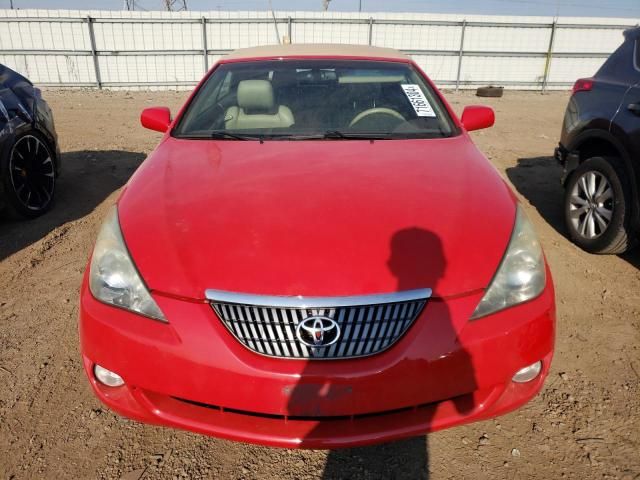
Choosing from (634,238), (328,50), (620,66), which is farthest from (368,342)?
(620,66)

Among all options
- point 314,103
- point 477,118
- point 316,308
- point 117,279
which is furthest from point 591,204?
point 117,279

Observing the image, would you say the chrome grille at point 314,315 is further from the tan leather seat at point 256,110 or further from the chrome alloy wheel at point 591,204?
the chrome alloy wheel at point 591,204

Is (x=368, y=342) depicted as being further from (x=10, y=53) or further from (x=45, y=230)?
(x=10, y=53)

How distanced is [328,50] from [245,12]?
12099 mm

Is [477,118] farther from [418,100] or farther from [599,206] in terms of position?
[599,206]

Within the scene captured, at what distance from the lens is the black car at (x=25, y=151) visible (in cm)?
404

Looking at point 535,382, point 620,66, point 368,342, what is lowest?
point 535,382

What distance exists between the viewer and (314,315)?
154 centimetres

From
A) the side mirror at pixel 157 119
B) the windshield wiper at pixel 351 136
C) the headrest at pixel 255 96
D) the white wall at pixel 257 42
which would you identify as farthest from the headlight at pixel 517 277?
the white wall at pixel 257 42

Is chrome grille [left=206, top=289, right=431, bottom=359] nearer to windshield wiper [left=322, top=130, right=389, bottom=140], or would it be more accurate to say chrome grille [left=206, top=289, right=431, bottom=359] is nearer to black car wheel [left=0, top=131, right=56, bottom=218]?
windshield wiper [left=322, top=130, right=389, bottom=140]

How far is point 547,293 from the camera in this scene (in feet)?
5.81

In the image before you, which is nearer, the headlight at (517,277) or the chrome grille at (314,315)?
the chrome grille at (314,315)

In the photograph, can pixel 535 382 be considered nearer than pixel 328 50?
Yes

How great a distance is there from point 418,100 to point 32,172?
3.50 m
